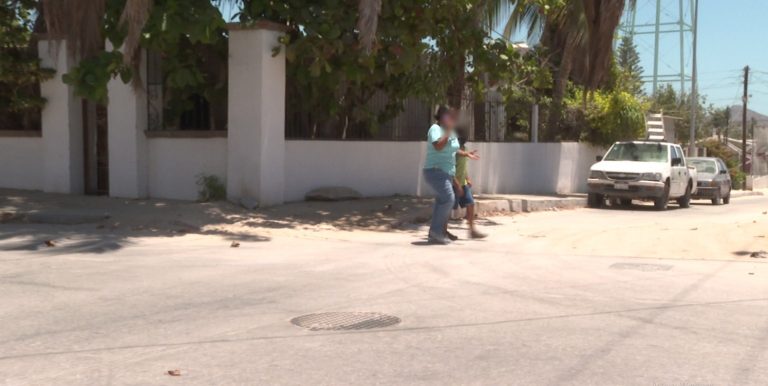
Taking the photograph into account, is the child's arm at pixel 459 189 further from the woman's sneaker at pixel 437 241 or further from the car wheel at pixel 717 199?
the car wheel at pixel 717 199

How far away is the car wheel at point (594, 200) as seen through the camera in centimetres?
2063

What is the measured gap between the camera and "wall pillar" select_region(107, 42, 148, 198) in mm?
15633

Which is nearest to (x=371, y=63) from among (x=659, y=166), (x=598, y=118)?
(x=659, y=166)

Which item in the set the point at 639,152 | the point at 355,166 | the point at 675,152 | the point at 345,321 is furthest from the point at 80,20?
the point at 675,152

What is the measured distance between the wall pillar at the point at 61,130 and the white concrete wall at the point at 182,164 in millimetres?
1646

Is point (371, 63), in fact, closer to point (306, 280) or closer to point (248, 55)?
point (248, 55)

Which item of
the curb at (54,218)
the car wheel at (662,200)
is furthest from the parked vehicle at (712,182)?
the curb at (54,218)

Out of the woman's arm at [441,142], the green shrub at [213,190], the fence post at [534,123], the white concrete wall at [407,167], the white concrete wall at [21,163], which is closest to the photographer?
the woman's arm at [441,142]

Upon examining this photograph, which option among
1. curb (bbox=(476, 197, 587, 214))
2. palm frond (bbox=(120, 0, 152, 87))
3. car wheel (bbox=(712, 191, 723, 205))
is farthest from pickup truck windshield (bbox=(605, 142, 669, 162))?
palm frond (bbox=(120, 0, 152, 87))

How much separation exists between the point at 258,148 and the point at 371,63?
7.98 ft

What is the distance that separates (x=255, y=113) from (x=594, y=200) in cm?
985

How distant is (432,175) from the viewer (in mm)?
11461

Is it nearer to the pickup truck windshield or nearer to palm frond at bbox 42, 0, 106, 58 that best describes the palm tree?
the pickup truck windshield

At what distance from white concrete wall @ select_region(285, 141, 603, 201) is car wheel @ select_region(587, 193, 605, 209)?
2.21 meters
